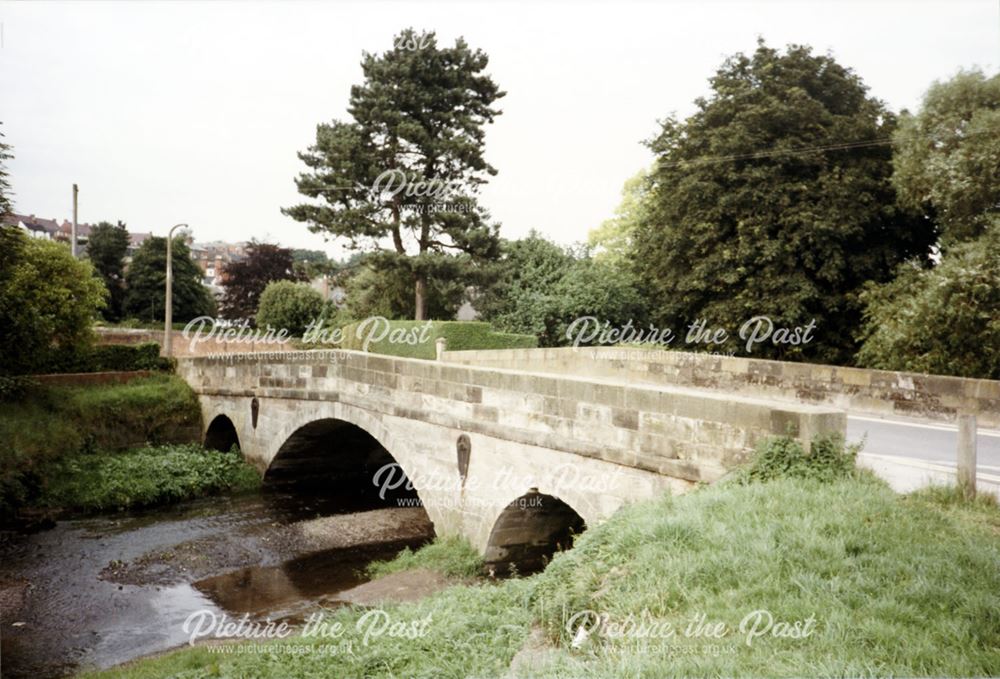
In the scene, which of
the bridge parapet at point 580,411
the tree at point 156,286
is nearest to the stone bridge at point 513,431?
the bridge parapet at point 580,411

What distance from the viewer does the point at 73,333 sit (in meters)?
18.6

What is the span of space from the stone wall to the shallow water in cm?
702

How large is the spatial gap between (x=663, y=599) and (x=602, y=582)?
72 centimetres

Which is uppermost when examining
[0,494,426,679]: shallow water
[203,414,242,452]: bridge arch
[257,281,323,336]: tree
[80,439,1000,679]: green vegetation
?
[257,281,323,336]: tree

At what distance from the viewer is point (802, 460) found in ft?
20.2

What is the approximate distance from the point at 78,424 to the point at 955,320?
19735mm

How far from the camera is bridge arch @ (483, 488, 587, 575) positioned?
9.98m

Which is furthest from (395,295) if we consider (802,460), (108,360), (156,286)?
(802,460)

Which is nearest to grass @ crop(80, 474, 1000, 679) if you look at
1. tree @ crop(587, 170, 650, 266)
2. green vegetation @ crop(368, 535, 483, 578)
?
green vegetation @ crop(368, 535, 483, 578)

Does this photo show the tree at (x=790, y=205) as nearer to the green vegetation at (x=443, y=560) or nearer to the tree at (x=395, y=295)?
the tree at (x=395, y=295)

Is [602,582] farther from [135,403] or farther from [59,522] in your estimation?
[135,403]

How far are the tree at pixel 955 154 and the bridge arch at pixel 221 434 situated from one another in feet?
59.7

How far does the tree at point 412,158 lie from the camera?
2380cm

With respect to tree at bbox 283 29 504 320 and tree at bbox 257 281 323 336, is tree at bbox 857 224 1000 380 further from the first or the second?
tree at bbox 257 281 323 336
